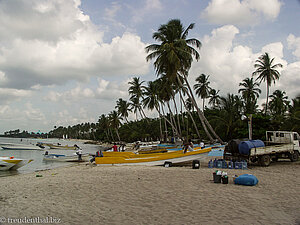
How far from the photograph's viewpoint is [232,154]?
15289 mm

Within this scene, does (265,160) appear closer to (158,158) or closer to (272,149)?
(272,149)

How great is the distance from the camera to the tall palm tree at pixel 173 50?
2530 centimetres

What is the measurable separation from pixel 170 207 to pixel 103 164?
1242cm

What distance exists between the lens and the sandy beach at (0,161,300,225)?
18.6 feet

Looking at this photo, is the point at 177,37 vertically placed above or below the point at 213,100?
above

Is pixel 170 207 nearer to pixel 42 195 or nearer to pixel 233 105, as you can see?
pixel 42 195

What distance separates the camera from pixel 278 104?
4331 centimetres

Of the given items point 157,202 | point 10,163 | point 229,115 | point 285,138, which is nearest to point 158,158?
point 285,138

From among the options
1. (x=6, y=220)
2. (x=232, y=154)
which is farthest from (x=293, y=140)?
(x=6, y=220)

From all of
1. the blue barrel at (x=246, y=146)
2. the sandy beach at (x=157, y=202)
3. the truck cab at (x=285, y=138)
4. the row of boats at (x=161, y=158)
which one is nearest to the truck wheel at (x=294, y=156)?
the truck cab at (x=285, y=138)

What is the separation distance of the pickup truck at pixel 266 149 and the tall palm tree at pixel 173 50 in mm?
12103

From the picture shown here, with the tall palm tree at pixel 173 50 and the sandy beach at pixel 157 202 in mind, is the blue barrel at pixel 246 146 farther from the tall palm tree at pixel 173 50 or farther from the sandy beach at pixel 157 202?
the tall palm tree at pixel 173 50

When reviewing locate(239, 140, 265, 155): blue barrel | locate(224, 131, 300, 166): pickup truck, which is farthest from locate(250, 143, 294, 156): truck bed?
locate(239, 140, 265, 155): blue barrel

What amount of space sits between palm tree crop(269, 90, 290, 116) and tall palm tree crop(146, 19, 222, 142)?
20.2 meters
